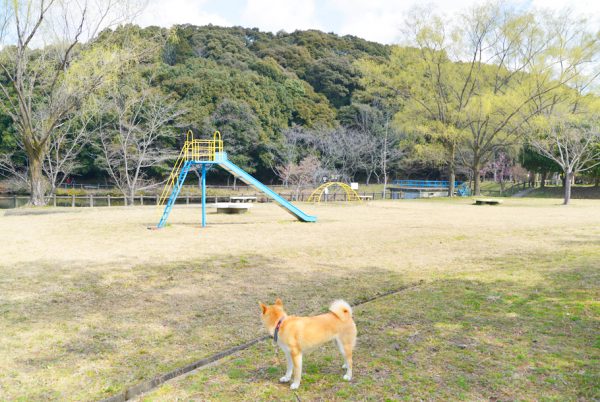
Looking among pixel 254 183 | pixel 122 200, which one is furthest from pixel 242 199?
pixel 254 183

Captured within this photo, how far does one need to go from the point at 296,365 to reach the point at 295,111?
4112cm

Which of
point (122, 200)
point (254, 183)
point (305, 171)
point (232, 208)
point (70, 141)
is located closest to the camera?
point (254, 183)

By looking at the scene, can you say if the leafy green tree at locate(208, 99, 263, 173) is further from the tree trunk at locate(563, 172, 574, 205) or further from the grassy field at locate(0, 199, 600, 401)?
the grassy field at locate(0, 199, 600, 401)

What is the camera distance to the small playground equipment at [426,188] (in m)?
35.5

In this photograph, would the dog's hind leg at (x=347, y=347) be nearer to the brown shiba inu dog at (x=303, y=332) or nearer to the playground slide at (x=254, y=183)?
the brown shiba inu dog at (x=303, y=332)

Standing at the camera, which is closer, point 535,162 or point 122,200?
point 122,200

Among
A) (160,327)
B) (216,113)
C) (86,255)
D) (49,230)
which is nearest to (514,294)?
(160,327)

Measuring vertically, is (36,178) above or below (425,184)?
below

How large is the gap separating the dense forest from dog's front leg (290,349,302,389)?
1810cm

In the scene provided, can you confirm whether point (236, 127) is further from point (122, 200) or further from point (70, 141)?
point (70, 141)

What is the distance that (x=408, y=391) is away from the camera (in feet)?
9.62

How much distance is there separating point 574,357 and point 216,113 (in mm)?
35471

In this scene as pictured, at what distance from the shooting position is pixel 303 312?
15.4 ft

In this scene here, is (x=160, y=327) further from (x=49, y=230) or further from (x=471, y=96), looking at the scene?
(x=471, y=96)
